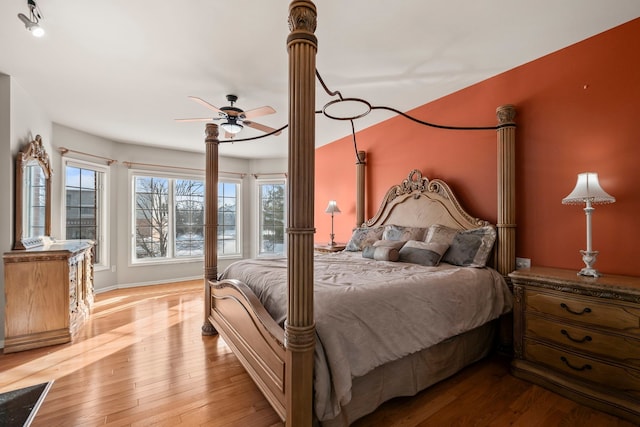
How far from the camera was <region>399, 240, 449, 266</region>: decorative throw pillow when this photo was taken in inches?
110

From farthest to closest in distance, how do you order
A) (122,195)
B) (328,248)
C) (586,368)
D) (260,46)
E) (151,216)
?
(151,216), (122,195), (328,248), (260,46), (586,368)

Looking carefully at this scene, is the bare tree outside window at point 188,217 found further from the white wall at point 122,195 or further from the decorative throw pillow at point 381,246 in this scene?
the decorative throw pillow at point 381,246

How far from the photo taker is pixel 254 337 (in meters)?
2.04

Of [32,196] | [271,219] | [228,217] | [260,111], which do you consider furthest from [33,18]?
[271,219]

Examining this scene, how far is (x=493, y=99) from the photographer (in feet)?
9.82

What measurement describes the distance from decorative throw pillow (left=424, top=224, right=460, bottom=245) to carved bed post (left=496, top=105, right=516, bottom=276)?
457 mm

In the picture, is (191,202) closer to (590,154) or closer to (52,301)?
(52,301)

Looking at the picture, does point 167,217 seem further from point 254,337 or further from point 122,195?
point 254,337

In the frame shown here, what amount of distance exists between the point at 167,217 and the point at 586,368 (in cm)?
629

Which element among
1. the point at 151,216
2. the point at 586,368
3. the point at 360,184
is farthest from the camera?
the point at 151,216

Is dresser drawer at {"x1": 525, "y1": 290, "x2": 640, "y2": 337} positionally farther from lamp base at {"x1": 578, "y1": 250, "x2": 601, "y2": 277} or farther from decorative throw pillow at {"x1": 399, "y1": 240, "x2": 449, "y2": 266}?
decorative throw pillow at {"x1": 399, "y1": 240, "x2": 449, "y2": 266}

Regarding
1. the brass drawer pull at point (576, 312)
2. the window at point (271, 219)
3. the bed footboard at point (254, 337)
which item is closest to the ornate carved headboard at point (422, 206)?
the brass drawer pull at point (576, 312)

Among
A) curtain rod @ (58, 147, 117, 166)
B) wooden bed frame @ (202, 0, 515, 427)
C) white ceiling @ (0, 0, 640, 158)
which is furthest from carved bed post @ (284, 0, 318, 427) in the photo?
curtain rod @ (58, 147, 117, 166)

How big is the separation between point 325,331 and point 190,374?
1.51m
